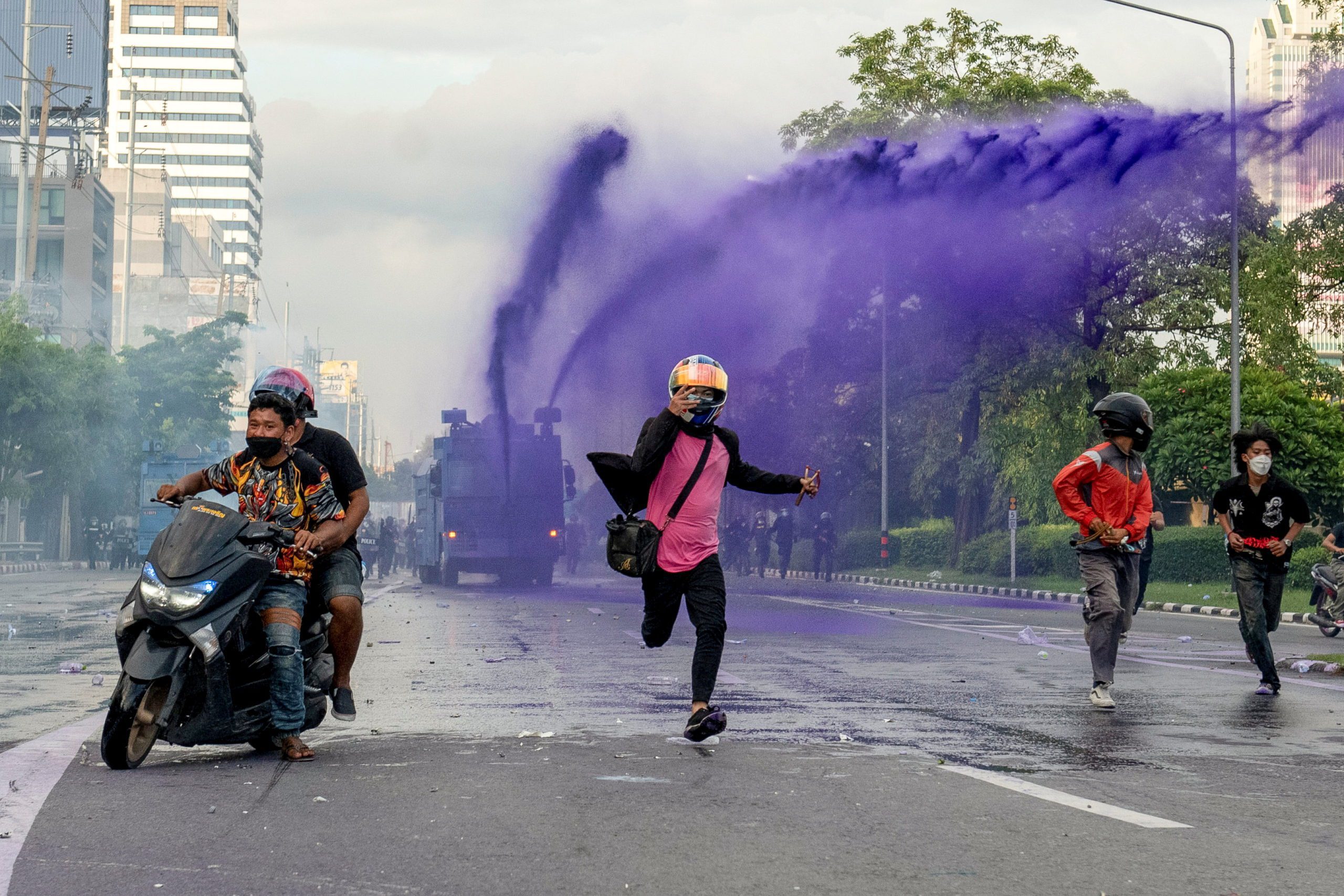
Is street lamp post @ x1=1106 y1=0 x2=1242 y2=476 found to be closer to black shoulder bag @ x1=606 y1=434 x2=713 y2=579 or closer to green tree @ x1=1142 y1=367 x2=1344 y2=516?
green tree @ x1=1142 y1=367 x2=1344 y2=516

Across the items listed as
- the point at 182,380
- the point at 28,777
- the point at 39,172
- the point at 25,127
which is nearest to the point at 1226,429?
the point at 28,777

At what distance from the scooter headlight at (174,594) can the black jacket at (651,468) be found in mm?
2022

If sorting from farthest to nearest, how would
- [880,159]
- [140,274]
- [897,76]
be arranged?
[140,274]
[897,76]
[880,159]

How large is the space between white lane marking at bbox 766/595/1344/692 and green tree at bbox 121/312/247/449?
132 ft

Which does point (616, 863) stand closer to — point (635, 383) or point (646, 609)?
point (646, 609)

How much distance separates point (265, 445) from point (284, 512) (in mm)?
311

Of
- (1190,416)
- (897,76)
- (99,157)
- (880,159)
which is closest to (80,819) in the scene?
(1190,416)

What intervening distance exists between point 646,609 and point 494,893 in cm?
398

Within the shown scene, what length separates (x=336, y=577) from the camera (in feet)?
25.2

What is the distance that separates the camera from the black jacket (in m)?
8.24

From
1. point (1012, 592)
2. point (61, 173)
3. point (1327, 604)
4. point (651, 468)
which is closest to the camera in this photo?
point (651, 468)

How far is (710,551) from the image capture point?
27.6 ft

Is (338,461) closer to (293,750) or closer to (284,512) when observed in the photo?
(284,512)

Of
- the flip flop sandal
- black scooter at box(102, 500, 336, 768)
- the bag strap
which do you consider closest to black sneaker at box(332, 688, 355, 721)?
the flip flop sandal
